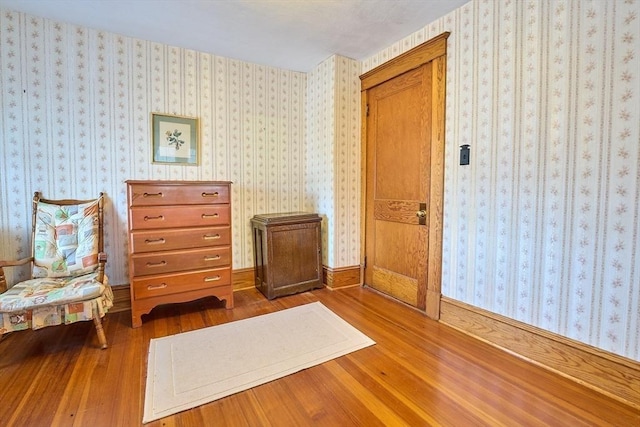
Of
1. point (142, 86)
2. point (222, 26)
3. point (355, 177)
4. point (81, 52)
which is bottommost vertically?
point (355, 177)

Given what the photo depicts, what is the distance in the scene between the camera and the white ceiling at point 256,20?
2.20 metres

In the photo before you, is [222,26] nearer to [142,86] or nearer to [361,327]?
[142,86]

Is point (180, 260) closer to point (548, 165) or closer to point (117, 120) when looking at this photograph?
point (117, 120)

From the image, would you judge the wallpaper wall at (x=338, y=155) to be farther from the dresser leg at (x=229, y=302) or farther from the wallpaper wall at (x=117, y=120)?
the dresser leg at (x=229, y=302)

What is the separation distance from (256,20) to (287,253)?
2139mm

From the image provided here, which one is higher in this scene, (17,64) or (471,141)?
(17,64)

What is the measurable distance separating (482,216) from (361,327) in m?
1.27

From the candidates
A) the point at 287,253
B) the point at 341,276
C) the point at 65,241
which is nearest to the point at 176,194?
the point at 65,241

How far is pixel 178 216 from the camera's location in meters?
2.47

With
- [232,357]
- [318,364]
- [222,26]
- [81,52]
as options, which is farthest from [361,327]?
[81,52]

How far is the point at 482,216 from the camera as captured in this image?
219 centimetres

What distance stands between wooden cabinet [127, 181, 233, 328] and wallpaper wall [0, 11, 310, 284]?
552 millimetres

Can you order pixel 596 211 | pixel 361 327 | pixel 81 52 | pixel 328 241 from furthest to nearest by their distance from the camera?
pixel 328 241, pixel 81 52, pixel 361 327, pixel 596 211

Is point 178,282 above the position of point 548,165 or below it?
below
